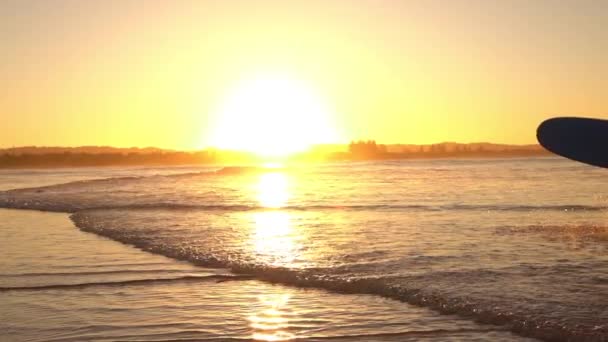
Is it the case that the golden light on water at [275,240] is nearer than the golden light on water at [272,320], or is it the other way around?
the golden light on water at [272,320]

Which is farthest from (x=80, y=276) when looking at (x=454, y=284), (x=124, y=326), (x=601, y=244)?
(x=601, y=244)

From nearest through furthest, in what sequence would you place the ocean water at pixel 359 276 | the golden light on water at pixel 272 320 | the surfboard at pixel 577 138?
the golden light on water at pixel 272 320 → the ocean water at pixel 359 276 → the surfboard at pixel 577 138

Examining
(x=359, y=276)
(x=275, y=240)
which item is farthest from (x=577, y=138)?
(x=359, y=276)

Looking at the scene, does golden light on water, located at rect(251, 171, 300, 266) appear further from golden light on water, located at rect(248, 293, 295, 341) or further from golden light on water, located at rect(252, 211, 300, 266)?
golden light on water, located at rect(248, 293, 295, 341)

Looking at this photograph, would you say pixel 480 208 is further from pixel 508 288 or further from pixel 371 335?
pixel 371 335

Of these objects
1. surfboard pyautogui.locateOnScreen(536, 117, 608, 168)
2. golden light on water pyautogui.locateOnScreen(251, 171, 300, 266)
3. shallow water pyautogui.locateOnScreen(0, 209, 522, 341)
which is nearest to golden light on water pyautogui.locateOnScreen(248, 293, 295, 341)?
shallow water pyautogui.locateOnScreen(0, 209, 522, 341)

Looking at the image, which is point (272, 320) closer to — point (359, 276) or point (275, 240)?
point (359, 276)

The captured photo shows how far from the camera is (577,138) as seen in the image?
14234mm

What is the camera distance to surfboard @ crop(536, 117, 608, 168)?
14.0 m

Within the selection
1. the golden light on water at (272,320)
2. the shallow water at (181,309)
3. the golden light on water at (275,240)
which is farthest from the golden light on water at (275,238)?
the golden light on water at (272,320)

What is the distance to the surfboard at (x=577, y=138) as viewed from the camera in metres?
14.0

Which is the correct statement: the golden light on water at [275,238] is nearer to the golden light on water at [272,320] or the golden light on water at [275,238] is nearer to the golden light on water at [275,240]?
the golden light on water at [275,240]

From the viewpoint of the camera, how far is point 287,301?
25.9 ft

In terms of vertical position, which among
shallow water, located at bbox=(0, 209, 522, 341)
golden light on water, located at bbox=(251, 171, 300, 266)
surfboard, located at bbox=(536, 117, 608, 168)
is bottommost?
golden light on water, located at bbox=(251, 171, 300, 266)
